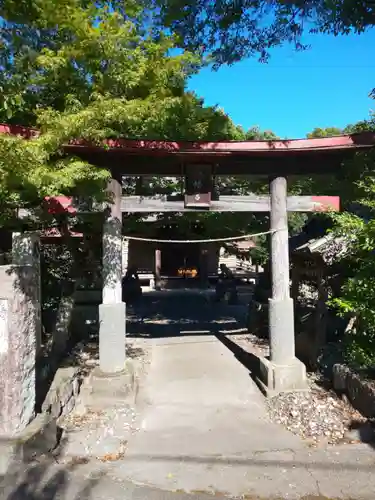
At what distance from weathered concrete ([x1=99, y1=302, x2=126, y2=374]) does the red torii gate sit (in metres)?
0.02

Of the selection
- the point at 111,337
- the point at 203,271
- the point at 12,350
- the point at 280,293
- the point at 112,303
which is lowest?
the point at 111,337

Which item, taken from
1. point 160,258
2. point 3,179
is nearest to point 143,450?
point 3,179

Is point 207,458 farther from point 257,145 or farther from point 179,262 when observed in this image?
point 179,262

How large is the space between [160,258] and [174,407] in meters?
18.1

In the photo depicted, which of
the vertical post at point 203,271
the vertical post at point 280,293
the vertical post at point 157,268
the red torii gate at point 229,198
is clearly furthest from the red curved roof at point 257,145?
the vertical post at point 157,268

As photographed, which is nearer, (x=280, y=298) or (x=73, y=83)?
(x=73, y=83)

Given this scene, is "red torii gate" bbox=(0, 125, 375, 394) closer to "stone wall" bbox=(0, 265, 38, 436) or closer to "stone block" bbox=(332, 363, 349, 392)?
"stone block" bbox=(332, 363, 349, 392)

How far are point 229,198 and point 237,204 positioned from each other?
18 centimetres

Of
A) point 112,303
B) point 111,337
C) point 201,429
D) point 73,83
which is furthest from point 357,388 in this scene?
point 73,83

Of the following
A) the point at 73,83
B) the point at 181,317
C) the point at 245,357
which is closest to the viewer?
the point at 73,83

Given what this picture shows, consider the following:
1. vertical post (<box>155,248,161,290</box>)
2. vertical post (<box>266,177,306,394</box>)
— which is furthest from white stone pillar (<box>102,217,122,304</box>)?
vertical post (<box>155,248,161,290</box>)

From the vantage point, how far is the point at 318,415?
18.5ft

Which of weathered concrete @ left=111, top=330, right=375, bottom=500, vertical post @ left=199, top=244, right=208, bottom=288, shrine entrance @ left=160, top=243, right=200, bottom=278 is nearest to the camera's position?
weathered concrete @ left=111, top=330, right=375, bottom=500

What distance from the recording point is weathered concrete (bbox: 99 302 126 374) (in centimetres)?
649
